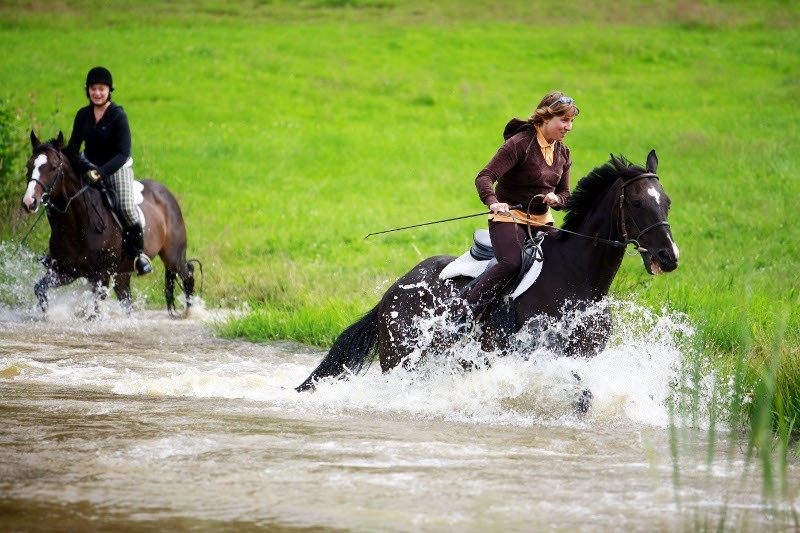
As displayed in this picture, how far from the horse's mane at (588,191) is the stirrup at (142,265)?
6.91m

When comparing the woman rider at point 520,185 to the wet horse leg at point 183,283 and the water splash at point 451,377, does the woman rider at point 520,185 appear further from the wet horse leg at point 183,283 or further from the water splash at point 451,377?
the wet horse leg at point 183,283

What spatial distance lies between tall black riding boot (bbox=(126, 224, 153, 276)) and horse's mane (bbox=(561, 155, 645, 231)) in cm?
694

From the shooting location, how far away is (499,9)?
134ft

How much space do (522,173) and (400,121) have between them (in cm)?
1923

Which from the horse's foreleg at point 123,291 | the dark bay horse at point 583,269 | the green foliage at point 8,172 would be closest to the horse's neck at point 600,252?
the dark bay horse at point 583,269

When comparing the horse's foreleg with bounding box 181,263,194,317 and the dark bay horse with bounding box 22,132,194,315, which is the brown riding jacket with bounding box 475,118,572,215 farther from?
the horse's foreleg with bounding box 181,263,194,317

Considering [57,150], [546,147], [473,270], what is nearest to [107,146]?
[57,150]

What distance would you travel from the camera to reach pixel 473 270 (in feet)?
25.9

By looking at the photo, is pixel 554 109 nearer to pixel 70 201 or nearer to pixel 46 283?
pixel 70 201

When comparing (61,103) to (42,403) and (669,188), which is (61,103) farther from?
(42,403)

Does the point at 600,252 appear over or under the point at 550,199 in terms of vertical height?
under

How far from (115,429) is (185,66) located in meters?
25.7

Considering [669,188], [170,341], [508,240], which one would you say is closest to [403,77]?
[669,188]

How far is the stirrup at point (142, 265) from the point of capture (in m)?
13.0
